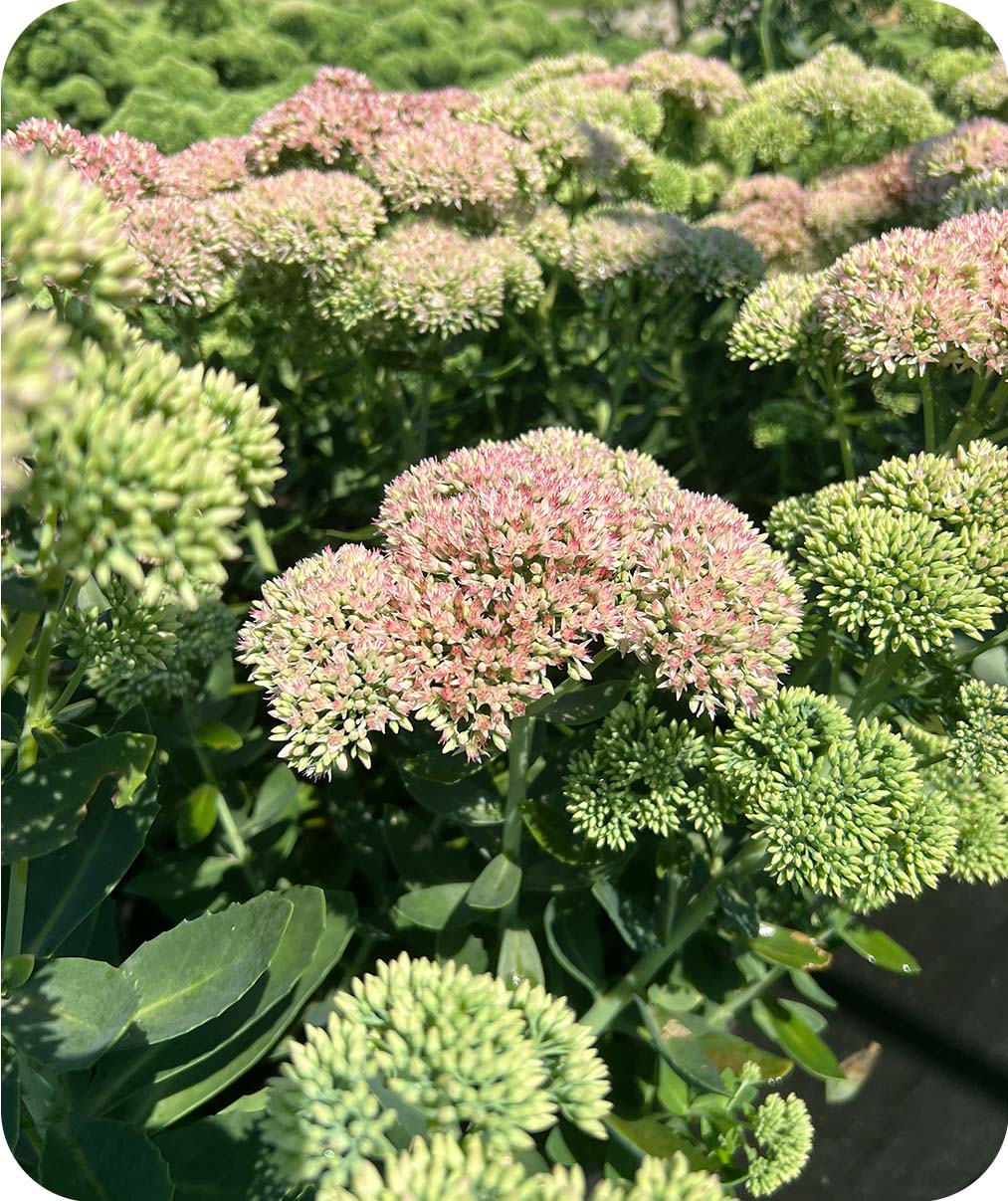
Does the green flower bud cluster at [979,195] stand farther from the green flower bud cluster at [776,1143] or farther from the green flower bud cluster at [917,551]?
the green flower bud cluster at [776,1143]

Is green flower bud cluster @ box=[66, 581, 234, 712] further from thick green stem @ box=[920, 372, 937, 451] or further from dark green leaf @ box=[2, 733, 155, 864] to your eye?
thick green stem @ box=[920, 372, 937, 451]

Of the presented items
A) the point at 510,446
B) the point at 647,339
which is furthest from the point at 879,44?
the point at 510,446

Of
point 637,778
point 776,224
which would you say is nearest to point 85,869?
point 637,778

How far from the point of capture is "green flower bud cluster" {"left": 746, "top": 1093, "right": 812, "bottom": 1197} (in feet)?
4.63

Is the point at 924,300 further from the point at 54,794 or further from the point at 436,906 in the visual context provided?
the point at 54,794

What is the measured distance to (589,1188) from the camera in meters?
1.56

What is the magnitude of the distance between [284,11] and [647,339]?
3.02 metres

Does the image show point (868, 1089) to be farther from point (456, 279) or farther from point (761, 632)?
point (456, 279)

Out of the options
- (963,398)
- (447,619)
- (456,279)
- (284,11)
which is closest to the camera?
(447,619)

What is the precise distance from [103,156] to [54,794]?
1.18 m

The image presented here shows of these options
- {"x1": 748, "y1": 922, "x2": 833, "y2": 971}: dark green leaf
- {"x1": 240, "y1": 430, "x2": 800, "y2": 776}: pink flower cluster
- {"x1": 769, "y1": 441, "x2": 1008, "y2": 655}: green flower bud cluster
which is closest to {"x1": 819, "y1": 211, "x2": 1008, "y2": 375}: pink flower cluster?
{"x1": 769, "y1": 441, "x2": 1008, "y2": 655}: green flower bud cluster

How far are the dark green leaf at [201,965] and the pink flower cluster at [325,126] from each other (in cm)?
146

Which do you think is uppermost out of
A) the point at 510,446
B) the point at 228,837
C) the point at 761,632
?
the point at 510,446

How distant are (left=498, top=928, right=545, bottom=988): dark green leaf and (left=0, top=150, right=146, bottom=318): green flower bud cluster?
984 mm
